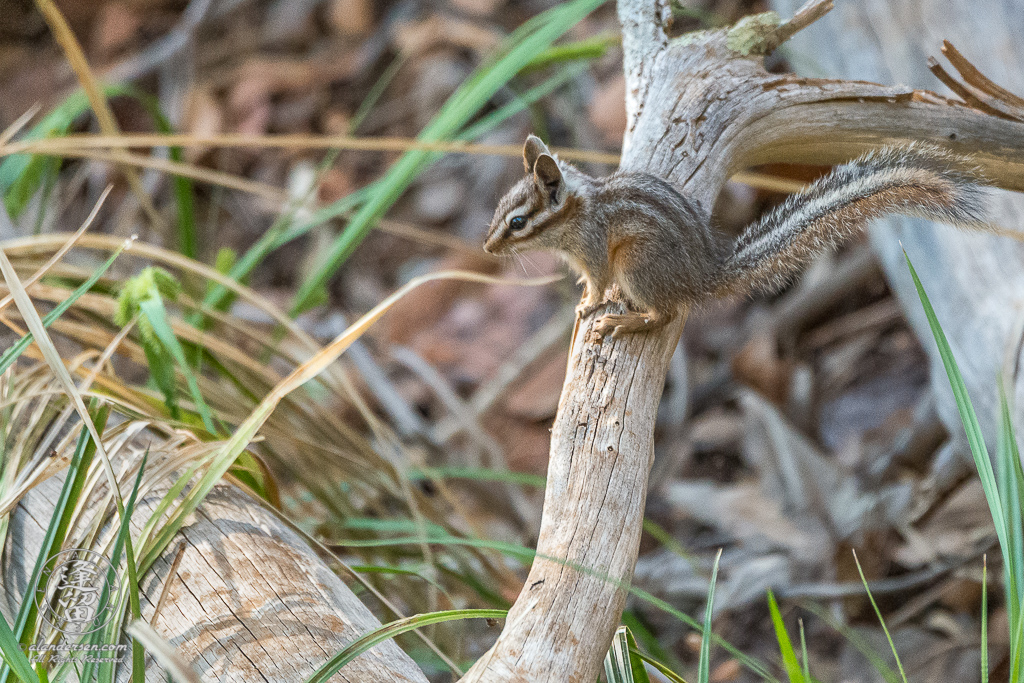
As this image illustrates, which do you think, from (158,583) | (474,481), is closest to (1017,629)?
(158,583)

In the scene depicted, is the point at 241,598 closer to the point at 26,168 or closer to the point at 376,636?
the point at 376,636

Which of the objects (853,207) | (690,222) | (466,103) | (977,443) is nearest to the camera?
(977,443)

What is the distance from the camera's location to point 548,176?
205 centimetres

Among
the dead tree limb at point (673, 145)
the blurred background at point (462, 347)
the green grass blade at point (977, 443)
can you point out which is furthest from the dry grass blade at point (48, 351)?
the green grass blade at point (977, 443)

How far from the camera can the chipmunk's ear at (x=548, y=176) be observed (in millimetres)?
1981

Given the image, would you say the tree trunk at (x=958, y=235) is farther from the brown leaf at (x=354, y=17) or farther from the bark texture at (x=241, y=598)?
the brown leaf at (x=354, y=17)

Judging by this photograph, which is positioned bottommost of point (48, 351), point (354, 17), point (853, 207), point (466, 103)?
point (48, 351)

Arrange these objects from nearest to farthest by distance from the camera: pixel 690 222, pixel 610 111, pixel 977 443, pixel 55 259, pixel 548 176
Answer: pixel 977 443, pixel 55 259, pixel 690 222, pixel 548 176, pixel 610 111

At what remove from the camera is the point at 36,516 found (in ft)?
5.04

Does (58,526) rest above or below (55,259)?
below

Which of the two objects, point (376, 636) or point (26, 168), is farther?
point (26, 168)

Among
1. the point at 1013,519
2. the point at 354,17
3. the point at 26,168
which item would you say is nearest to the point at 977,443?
the point at 1013,519

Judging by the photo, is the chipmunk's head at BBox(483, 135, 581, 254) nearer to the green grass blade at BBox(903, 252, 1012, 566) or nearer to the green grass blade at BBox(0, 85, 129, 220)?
the green grass blade at BBox(903, 252, 1012, 566)

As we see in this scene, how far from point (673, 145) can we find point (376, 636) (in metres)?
1.28
